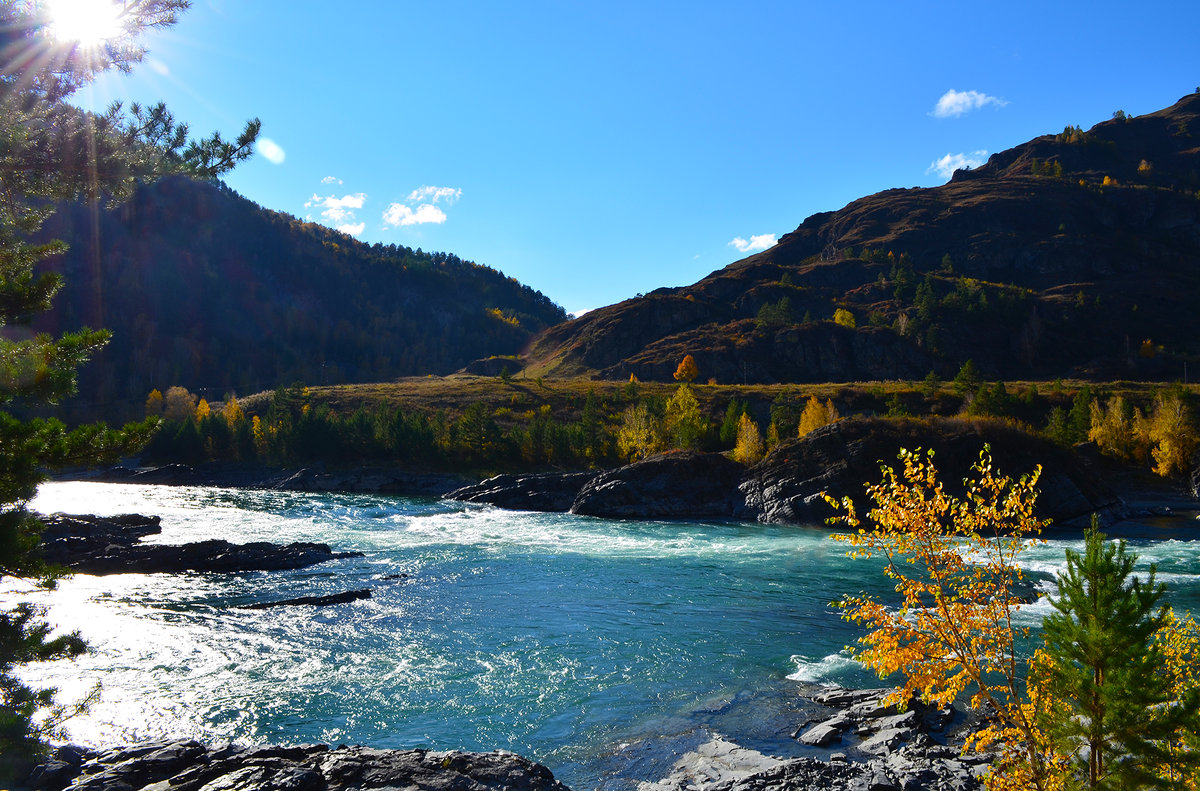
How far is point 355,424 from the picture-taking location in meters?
120

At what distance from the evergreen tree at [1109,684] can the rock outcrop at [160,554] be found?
42472 millimetres

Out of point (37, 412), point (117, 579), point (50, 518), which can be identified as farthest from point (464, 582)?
point (37, 412)

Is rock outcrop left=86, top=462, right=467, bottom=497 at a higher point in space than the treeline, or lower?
lower

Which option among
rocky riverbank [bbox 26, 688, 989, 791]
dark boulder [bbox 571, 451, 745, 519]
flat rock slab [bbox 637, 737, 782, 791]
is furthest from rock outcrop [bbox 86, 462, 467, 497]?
flat rock slab [bbox 637, 737, 782, 791]

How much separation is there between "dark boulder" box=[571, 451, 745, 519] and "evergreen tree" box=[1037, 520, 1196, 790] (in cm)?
6491

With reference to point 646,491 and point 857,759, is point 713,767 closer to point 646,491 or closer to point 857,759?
point 857,759

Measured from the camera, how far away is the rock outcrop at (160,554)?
40.2 metres

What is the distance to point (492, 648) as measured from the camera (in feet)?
85.7

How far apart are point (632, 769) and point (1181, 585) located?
117ft

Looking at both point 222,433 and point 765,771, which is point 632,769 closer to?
point 765,771

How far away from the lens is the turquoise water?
61.9ft

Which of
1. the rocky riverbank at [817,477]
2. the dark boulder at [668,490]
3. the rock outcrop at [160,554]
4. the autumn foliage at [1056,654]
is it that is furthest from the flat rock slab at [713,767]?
the dark boulder at [668,490]

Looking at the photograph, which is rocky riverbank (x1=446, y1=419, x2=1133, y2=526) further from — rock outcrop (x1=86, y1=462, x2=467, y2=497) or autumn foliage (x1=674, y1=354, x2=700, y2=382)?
autumn foliage (x1=674, y1=354, x2=700, y2=382)

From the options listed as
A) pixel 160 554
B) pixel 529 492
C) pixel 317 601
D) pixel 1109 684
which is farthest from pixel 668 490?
pixel 1109 684
